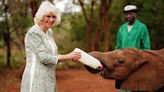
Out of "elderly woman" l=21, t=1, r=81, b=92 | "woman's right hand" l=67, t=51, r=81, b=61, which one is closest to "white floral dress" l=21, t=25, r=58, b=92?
"elderly woman" l=21, t=1, r=81, b=92

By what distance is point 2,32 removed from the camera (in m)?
20.1

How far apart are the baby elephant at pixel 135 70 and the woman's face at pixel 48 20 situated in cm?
51

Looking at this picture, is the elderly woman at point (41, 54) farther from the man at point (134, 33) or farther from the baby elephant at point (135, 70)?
the man at point (134, 33)

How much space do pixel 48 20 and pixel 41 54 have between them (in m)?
0.35

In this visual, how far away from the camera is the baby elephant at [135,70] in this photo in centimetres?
485

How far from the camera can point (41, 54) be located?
469 cm

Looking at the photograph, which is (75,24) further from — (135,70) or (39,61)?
(39,61)

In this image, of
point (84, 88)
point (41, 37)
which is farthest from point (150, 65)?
point (84, 88)

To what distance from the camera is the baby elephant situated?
15.9 ft

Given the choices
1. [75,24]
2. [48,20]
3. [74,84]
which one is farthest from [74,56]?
[75,24]

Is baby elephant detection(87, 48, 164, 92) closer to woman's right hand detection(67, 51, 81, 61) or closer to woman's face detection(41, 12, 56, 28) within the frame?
woman's right hand detection(67, 51, 81, 61)

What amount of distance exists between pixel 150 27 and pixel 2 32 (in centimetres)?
738

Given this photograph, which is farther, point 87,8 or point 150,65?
point 87,8

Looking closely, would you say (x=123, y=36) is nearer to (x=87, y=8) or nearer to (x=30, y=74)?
(x=30, y=74)
